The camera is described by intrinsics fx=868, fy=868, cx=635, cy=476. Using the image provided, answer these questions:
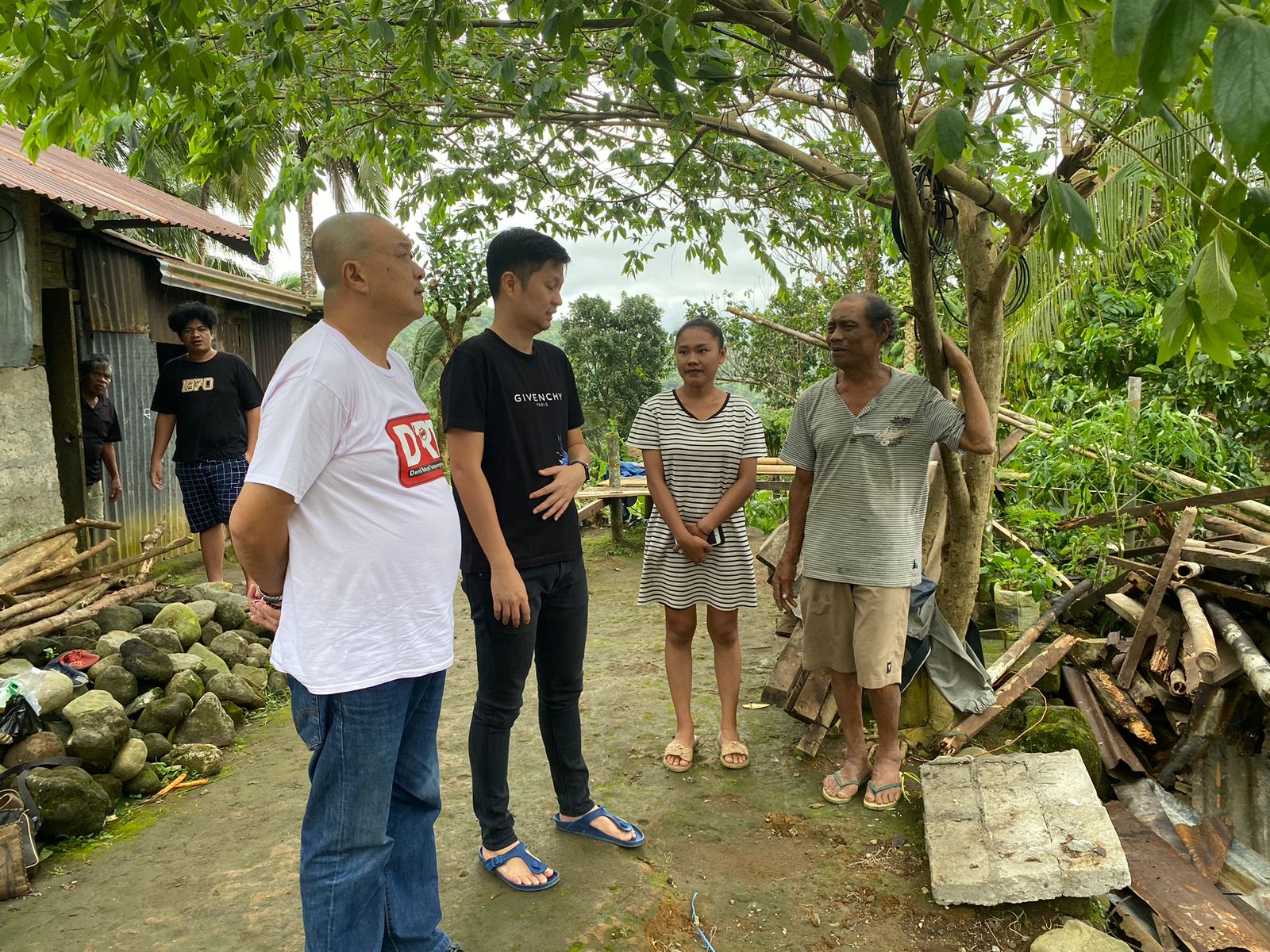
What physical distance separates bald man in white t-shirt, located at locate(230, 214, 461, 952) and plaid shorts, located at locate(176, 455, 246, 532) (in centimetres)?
413

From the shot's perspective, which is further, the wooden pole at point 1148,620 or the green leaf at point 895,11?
the wooden pole at point 1148,620

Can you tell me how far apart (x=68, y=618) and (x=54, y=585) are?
692 millimetres

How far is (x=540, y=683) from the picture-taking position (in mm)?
3188

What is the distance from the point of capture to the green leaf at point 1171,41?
3.21 ft

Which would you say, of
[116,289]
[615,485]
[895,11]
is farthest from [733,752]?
[116,289]

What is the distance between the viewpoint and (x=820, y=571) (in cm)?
362

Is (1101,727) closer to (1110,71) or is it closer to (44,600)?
(1110,71)

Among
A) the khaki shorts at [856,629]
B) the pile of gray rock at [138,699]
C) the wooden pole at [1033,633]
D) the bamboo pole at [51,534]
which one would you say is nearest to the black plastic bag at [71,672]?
the pile of gray rock at [138,699]

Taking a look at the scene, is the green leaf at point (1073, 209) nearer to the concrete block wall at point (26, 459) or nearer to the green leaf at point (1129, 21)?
the green leaf at point (1129, 21)

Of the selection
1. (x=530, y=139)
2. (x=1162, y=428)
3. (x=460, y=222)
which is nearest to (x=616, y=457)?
(x=460, y=222)

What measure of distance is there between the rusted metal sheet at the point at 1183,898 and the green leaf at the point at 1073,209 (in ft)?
8.40

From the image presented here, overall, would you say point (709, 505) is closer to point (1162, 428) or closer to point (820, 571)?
point (820, 571)

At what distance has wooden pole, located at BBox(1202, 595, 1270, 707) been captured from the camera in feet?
12.5

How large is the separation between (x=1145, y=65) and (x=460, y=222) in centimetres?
602
